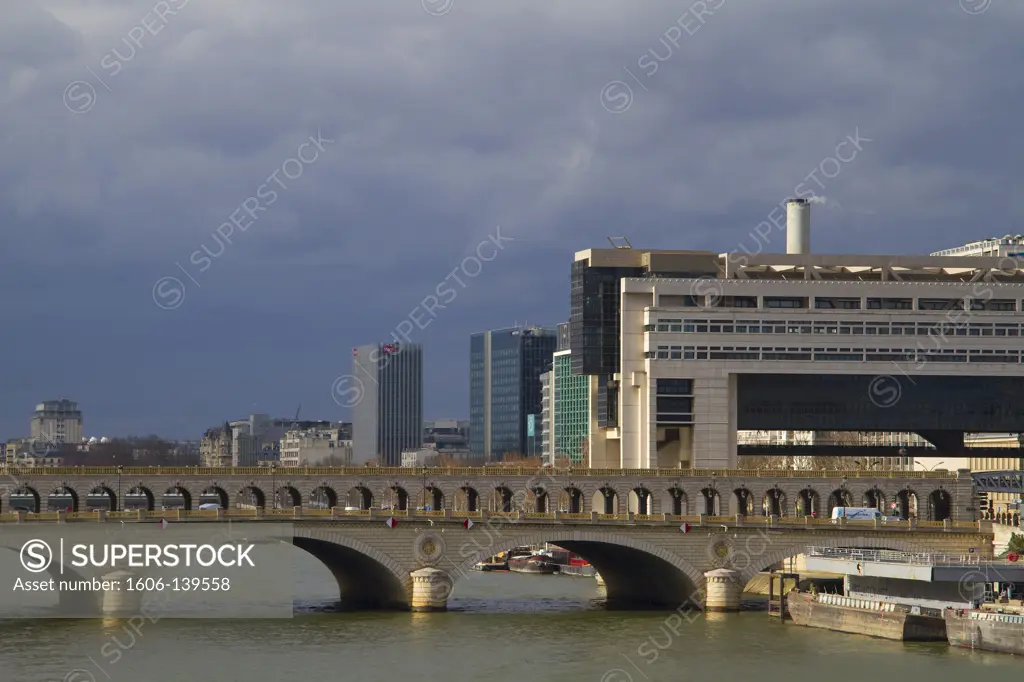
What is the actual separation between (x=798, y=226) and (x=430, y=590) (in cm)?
6675

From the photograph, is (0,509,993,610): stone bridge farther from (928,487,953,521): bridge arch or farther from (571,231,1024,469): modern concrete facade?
(571,231,1024,469): modern concrete facade

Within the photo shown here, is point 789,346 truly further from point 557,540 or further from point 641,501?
point 557,540

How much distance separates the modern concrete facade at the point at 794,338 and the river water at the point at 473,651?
32533 millimetres

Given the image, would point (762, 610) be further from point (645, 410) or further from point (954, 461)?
point (954, 461)

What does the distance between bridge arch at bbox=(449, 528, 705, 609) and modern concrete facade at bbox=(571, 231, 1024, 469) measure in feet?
56.9

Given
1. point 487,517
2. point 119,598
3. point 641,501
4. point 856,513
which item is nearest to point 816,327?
point 641,501

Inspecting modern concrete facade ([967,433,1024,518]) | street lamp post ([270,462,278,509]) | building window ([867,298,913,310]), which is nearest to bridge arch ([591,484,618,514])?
street lamp post ([270,462,278,509])

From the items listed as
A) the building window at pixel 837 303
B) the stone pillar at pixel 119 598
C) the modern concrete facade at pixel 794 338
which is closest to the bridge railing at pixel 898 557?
the modern concrete facade at pixel 794 338

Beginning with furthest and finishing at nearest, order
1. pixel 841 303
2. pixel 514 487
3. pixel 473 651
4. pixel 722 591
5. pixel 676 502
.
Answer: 1. pixel 841 303
2. pixel 676 502
3. pixel 514 487
4. pixel 722 591
5. pixel 473 651

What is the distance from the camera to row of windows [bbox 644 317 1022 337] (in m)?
144

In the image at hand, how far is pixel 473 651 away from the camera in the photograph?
9412 cm

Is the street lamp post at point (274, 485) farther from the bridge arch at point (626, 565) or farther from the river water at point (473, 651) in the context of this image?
the bridge arch at point (626, 565)

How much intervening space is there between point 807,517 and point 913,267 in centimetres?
3916

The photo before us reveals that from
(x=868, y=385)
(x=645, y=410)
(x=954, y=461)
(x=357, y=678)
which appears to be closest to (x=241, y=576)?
(x=645, y=410)
